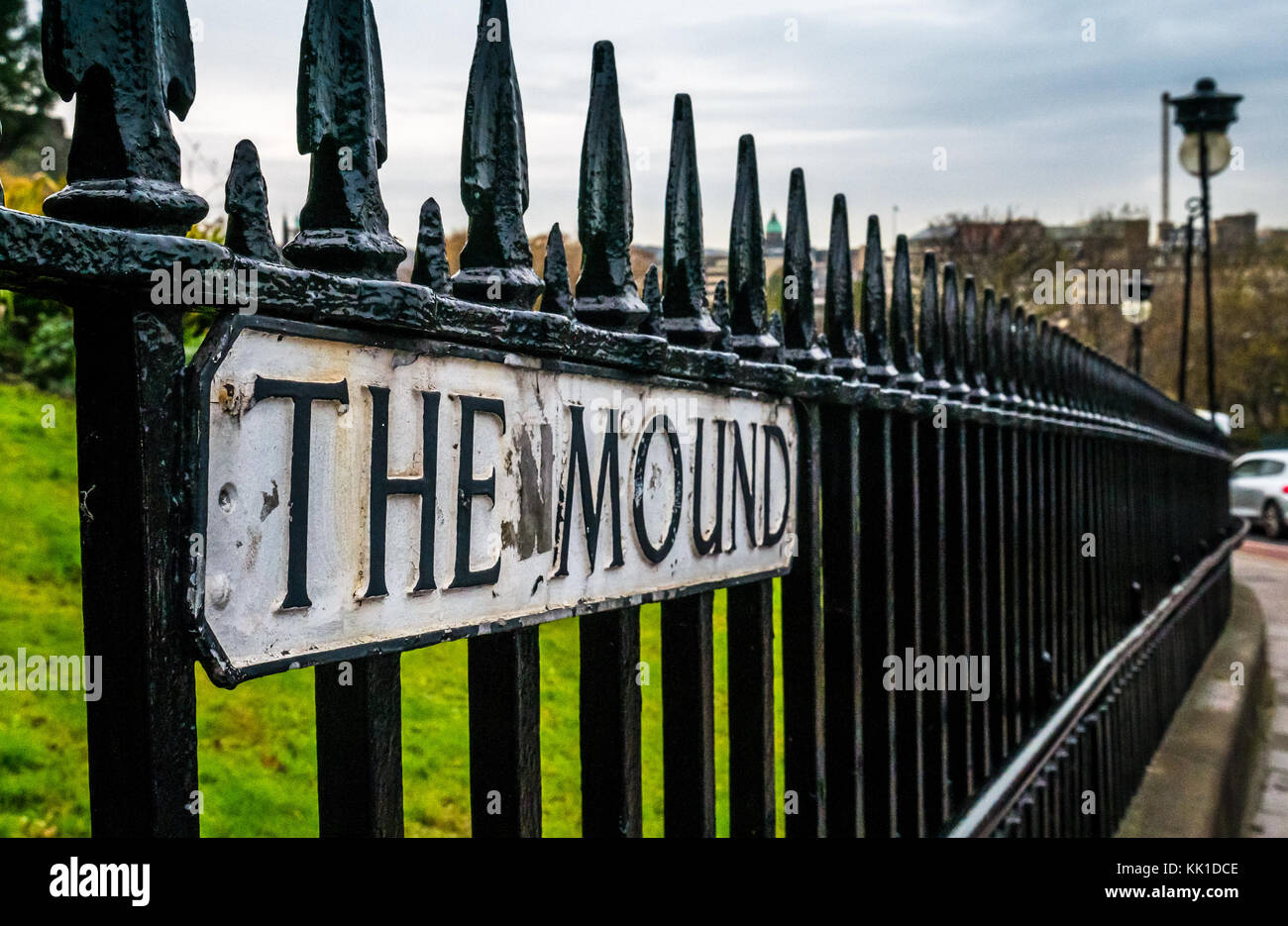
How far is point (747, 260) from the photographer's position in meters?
1.98

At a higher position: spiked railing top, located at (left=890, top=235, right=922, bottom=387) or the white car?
spiked railing top, located at (left=890, top=235, right=922, bottom=387)

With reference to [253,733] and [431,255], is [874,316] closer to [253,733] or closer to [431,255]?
[431,255]

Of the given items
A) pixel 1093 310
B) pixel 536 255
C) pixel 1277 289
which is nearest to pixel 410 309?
pixel 536 255

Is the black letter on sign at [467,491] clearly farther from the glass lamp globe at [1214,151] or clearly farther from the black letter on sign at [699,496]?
the glass lamp globe at [1214,151]

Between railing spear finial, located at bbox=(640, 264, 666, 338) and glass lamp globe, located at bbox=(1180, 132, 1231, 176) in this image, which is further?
glass lamp globe, located at bbox=(1180, 132, 1231, 176)

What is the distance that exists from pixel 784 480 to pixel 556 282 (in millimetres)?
691

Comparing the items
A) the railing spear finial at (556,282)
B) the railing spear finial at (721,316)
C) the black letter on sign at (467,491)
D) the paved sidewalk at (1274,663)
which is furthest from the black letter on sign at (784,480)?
the paved sidewalk at (1274,663)

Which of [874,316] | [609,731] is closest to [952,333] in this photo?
[874,316]

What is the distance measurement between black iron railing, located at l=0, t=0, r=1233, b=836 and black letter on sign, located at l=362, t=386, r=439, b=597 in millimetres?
83

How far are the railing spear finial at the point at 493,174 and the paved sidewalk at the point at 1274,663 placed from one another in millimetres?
4933

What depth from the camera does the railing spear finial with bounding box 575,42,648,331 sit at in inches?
60.7

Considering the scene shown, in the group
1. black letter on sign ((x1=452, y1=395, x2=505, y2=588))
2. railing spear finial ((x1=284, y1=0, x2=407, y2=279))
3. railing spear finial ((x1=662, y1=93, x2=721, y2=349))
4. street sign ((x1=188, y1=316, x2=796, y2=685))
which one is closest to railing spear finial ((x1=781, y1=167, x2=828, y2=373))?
railing spear finial ((x1=662, y1=93, x2=721, y2=349))

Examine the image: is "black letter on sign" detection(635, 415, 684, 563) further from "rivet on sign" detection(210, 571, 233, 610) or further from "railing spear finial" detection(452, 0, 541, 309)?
"rivet on sign" detection(210, 571, 233, 610)
